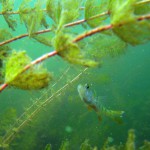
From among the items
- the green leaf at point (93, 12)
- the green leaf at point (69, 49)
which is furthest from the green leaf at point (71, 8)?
the green leaf at point (69, 49)

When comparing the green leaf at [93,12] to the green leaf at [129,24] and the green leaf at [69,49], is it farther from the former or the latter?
the green leaf at [69,49]

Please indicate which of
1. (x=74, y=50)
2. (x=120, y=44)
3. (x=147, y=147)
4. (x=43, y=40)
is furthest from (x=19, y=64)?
(x=147, y=147)

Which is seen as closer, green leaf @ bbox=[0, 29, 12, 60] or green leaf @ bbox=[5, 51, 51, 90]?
green leaf @ bbox=[5, 51, 51, 90]

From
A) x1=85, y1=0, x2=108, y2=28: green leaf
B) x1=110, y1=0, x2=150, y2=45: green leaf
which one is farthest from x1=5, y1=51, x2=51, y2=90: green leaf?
x1=85, y1=0, x2=108, y2=28: green leaf

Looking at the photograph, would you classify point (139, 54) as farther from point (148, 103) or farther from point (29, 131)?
point (29, 131)

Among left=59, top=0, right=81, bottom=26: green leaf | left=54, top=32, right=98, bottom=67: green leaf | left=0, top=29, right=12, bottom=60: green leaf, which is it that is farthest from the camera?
left=0, top=29, right=12, bottom=60: green leaf

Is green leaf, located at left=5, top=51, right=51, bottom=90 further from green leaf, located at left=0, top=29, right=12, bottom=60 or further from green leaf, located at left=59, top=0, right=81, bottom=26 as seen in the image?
green leaf, located at left=0, top=29, right=12, bottom=60

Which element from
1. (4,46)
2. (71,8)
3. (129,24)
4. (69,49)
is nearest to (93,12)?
(71,8)

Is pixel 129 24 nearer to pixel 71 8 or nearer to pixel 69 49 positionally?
pixel 69 49
